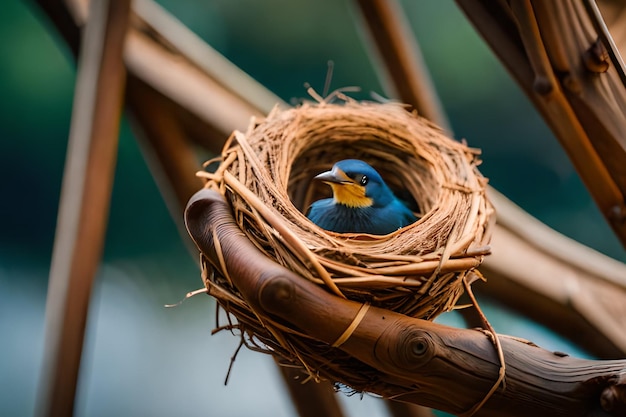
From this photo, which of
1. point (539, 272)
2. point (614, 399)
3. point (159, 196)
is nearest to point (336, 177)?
point (614, 399)

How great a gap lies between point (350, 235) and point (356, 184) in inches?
13.6

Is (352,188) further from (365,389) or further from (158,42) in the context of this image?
(158,42)

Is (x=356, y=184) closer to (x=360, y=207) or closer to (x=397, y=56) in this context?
(x=360, y=207)

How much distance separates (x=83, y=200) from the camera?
2012 mm

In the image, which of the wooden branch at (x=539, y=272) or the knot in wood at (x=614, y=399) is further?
the wooden branch at (x=539, y=272)

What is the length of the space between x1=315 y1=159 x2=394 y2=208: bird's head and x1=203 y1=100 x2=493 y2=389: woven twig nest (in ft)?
0.33

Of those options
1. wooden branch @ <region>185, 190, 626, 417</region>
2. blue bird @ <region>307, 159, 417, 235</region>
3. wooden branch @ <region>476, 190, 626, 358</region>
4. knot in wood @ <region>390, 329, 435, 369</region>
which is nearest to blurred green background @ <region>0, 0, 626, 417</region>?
wooden branch @ <region>476, 190, 626, 358</region>

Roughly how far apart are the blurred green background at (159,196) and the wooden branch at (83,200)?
87cm

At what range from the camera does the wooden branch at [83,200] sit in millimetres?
1942

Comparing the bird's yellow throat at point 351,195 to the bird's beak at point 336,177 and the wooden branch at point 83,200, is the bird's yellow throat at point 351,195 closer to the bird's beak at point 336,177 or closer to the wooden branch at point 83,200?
the bird's beak at point 336,177

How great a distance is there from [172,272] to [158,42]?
3.61ft

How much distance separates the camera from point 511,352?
1.15m

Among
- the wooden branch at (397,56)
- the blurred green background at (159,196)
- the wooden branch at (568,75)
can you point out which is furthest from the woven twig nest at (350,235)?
the blurred green background at (159,196)

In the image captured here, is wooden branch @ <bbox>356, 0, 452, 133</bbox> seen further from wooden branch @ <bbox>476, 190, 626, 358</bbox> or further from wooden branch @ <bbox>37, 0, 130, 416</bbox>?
wooden branch @ <bbox>37, 0, 130, 416</bbox>
